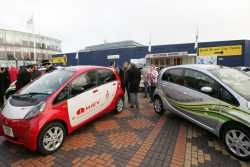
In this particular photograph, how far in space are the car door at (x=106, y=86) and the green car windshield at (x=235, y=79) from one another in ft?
8.77

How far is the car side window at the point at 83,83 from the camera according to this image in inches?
144

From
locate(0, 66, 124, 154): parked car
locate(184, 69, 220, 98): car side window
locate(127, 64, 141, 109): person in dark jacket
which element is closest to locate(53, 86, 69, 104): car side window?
locate(0, 66, 124, 154): parked car

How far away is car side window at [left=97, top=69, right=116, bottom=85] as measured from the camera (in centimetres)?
455

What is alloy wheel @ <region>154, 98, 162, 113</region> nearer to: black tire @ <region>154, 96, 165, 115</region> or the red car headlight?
black tire @ <region>154, 96, 165, 115</region>

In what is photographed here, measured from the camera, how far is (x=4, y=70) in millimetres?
6820

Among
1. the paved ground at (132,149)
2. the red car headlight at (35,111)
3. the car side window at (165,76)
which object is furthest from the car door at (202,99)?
the red car headlight at (35,111)

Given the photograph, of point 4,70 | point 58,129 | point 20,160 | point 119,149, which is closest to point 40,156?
point 20,160

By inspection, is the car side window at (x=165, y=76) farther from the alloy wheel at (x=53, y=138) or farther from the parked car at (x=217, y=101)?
the alloy wheel at (x=53, y=138)

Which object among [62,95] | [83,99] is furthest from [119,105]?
[62,95]

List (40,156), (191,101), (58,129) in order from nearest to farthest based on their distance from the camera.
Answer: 1. (40,156)
2. (58,129)
3. (191,101)

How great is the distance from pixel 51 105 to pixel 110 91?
1.98 meters

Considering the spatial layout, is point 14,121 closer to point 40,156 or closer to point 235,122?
point 40,156

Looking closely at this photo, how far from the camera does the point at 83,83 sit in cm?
392

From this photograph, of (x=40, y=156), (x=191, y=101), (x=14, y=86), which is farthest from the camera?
(x=14, y=86)
